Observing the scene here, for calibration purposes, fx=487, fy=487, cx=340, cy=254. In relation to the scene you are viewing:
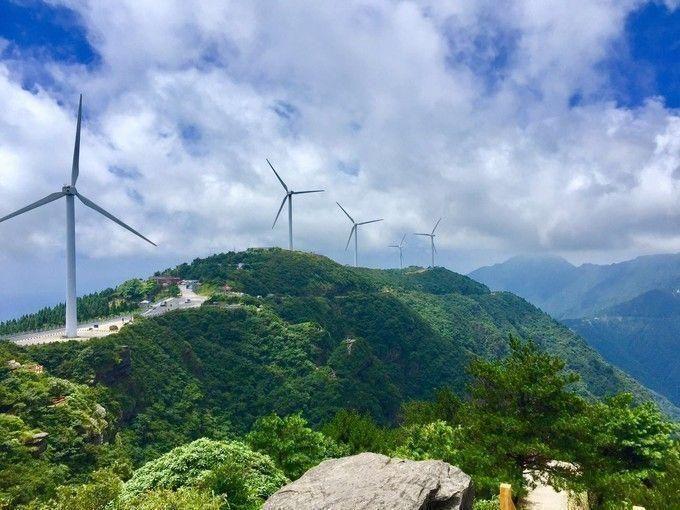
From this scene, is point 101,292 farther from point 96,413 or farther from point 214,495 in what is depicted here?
point 214,495

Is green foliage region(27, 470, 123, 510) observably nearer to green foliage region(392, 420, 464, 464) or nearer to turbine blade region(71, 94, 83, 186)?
green foliage region(392, 420, 464, 464)

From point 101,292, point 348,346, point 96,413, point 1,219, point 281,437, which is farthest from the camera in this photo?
point 101,292

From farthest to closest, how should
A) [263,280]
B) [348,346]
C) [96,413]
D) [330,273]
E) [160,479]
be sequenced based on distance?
[330,273]
[263,280]
[348,346]
[96,413]
[160,479]

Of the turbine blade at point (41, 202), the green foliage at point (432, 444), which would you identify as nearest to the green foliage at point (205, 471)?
the green foliage at point (432, 444)

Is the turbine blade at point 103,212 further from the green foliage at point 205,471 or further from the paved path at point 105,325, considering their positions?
the green foliage at point 205,471

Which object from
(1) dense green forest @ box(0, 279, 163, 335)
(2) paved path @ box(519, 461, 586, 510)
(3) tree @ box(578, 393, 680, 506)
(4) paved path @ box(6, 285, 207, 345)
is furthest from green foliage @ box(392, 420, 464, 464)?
(1) dense green forest @ box(0, 279, 163, 335)

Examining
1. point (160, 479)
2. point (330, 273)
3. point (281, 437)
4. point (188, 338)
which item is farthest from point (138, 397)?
point (330, 273)

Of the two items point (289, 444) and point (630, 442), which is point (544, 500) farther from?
point (289, 444)
